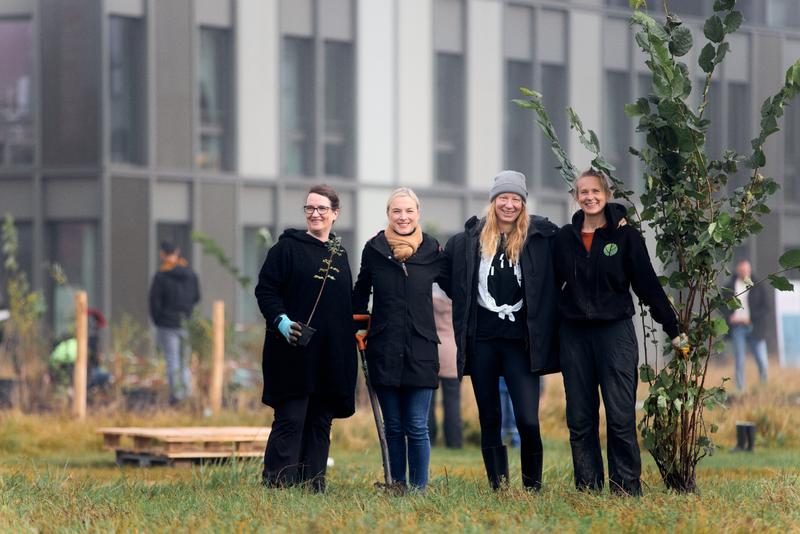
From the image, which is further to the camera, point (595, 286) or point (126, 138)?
point (126, 138)

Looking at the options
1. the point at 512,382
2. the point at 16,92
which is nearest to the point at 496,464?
the point at 512,382

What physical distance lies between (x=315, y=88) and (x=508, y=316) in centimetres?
1736

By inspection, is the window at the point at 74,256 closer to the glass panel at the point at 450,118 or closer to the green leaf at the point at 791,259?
the glass panel at the point at 450,118

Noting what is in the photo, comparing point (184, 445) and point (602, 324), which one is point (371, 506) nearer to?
point (602, 324)

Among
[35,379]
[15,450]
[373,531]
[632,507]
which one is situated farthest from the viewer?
[35,379]

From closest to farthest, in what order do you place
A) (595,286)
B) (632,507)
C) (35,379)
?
(632,507) < (595,286) < (35,379)

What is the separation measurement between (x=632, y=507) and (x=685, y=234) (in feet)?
6.16

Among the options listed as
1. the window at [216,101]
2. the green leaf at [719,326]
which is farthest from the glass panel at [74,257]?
the green leaf at [719,326]

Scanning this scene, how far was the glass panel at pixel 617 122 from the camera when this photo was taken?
29.4 meters

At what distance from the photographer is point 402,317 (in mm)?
9281

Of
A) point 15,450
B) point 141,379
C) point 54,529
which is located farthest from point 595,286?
point 141,379

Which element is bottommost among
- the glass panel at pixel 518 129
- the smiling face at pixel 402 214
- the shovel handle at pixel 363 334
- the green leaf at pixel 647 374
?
the green leaf at pixel 647 374

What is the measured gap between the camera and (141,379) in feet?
61.6

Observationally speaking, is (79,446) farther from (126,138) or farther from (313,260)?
(126,138)
